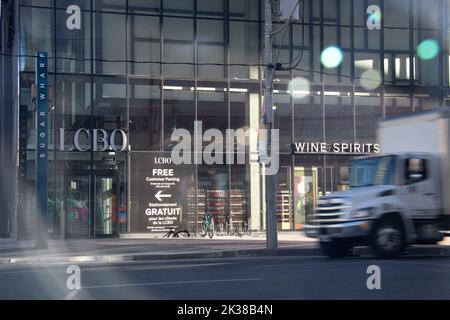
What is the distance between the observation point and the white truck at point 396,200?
48.6 feet

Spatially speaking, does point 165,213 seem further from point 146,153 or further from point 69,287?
point 69,287

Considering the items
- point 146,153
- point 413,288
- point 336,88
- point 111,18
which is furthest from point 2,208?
point 413,288

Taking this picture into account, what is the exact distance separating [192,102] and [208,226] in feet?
17.0

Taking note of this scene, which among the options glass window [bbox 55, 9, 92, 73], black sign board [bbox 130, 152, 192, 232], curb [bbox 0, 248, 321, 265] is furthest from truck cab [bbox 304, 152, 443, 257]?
glass window [bbox 55, 9, 92, 73]

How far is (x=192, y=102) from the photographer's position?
88.2 feet

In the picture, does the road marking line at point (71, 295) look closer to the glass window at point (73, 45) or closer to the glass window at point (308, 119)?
the glass window at point (73, 45)

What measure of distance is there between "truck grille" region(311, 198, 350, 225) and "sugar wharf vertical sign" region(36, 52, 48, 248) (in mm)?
8717

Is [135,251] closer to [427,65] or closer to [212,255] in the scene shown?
[212,255]

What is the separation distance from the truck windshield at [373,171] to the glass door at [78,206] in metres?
12.7

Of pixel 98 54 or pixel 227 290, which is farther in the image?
pixel 98 54

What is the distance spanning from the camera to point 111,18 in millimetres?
26172

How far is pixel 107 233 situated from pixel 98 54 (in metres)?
7.18

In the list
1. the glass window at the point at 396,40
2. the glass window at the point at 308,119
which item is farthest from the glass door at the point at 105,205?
the glass window at the point at 396,40

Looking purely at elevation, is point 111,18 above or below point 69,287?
above
